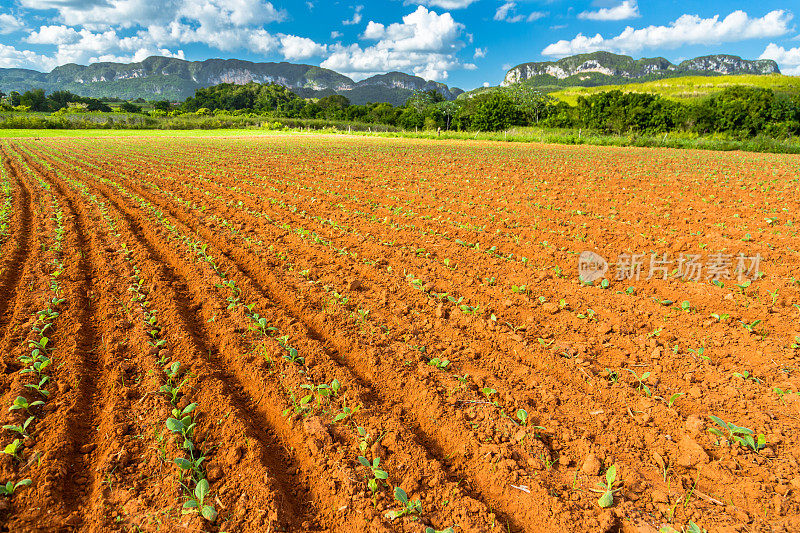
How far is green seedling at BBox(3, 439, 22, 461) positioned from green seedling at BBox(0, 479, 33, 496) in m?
0.31

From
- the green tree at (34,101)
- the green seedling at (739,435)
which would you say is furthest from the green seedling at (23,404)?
the green tree at (34,101)

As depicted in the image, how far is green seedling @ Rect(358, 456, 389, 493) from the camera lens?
9.34ft

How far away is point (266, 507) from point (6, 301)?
5579 millimetres

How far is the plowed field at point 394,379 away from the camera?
2.83 m

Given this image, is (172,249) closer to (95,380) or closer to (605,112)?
(95,380)

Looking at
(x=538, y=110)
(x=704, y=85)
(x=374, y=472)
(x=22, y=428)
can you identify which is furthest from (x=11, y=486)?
(x=704, y=85)

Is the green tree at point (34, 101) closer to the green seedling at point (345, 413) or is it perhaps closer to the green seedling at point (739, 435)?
the green seedling at point (345, 413)

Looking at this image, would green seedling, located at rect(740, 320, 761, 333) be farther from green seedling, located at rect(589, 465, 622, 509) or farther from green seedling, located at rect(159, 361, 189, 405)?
green seedling, located at rect(159, 361, 189, 405)

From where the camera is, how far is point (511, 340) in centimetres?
482


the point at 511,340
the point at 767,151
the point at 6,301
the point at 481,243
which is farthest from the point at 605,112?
the point at 6,301

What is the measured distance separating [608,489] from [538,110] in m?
74.3

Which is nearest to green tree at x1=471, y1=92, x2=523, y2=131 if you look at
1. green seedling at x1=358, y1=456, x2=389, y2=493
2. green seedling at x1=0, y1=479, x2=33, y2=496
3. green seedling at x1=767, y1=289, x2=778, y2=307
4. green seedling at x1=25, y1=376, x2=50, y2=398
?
green seedling at x1=767, y1=289, x2=778, y2=307

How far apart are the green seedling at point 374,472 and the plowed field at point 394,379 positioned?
0.09 ft

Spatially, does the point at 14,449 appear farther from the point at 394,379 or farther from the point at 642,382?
the point at 642,382
